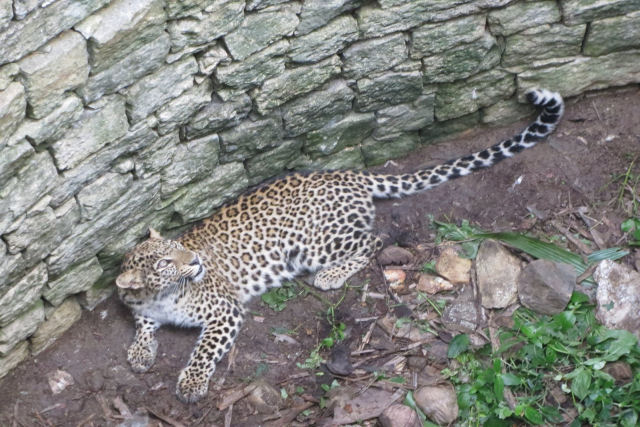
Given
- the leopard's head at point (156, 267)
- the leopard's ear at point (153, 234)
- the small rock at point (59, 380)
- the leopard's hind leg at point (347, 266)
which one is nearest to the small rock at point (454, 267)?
the leopard's hind leg at point (347, 266)

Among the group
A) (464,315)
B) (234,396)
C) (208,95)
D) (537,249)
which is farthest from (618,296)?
(208,95)

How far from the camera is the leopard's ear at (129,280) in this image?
6668 mm

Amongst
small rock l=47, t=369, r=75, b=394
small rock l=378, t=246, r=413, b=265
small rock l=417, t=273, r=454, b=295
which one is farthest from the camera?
small rock l=378, t=246, r=413, b=265

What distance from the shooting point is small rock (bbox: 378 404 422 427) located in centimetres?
599

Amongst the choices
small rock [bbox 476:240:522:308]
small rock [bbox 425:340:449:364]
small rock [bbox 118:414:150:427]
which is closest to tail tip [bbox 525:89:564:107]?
small rock [bbox 476:240:522:308]

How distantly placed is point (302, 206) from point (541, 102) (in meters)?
2.35

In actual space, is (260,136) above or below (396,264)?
above

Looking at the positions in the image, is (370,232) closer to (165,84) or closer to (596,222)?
(596,222)

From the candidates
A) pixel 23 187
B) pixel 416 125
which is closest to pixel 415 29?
pixel 416 125

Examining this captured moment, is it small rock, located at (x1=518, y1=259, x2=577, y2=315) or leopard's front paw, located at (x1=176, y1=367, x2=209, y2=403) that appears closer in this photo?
small rock, located at (x1=518, y1=259, x2=577, y2=315)

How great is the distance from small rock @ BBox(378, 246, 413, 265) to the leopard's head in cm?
158

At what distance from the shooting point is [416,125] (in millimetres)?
7781

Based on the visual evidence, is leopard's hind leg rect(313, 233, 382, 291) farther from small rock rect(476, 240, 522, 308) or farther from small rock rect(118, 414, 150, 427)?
small rock rect(118, 414, 150, 427)

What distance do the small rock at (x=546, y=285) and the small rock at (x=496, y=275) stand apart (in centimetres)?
9
